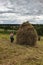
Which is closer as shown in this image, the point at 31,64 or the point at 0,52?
the point at 31,64

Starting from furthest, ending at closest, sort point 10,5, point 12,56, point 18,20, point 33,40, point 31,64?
point 10,5 < point 18,20 < point 33,40 < point 12,56 < point 31,64

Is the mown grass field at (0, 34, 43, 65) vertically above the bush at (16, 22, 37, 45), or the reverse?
the bush at (16, 22, 37, 45)

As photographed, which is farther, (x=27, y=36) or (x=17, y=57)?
(x=27, y=36)

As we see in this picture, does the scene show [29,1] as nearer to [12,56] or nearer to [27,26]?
[27,26]

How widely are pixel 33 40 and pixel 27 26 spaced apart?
1.53m

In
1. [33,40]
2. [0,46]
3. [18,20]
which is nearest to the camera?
[0,46]

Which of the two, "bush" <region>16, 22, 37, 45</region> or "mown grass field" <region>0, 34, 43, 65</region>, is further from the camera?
"bush" <region>16, 22, 37, 45</region>

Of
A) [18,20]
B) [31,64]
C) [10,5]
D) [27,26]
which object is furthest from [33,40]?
[10,5]

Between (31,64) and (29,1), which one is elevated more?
(29,1)

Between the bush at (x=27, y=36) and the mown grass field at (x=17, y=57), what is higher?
the bush at (x=27, y=36)

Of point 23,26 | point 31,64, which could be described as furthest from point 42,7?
point 31,64

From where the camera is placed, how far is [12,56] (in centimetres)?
2148

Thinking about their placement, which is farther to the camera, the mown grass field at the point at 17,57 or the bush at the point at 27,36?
the bush at the point at 27,36

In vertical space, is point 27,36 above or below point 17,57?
above
